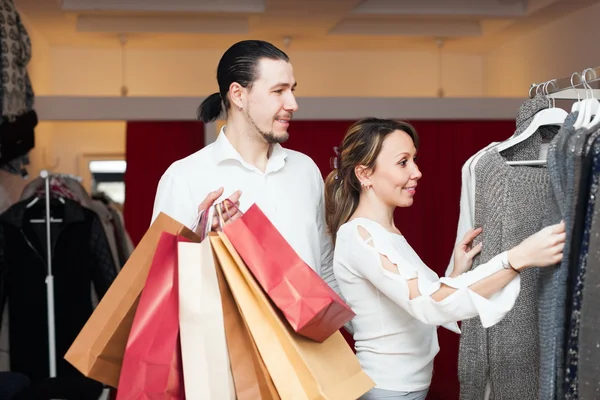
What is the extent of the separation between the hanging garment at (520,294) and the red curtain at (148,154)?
3.63 meters

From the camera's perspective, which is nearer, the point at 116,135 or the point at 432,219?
the point at 432,219

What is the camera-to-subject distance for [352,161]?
7.32 feet

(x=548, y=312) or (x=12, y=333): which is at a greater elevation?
(x=548, y=312)

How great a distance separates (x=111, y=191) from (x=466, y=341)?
18.3ft

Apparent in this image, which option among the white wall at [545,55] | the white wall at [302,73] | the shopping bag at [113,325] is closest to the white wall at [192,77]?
the white wall at [302,73]

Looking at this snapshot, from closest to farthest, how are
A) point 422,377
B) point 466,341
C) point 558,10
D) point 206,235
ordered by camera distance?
1. point 206,235
2. point 422,377
3. point 466,341
4. point 558,10

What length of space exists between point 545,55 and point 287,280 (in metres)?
5.02

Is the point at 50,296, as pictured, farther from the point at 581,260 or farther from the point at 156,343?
the point at 581,260

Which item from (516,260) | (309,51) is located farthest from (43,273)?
(309,51)

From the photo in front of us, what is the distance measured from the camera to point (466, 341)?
2.24m

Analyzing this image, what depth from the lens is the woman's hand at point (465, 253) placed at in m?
2.20

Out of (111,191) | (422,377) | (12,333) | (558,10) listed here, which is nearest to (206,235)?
(422,377)

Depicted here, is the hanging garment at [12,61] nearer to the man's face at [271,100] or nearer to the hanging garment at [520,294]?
the man's face at [271,100]

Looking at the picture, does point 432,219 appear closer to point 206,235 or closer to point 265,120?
point 265,120
